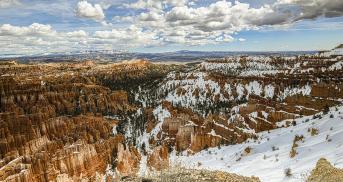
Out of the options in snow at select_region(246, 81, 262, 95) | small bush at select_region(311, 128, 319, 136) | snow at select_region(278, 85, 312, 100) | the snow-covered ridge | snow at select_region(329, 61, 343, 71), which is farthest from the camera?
snow at select_region(329, 61, 343, 71)

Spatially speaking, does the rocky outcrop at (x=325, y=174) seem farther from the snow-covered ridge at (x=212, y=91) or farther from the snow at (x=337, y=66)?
the snow at (x=337, y=66)

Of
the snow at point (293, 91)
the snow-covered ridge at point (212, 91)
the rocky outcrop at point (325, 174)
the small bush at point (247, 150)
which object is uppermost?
the rocky outcrop at point (325, 174)

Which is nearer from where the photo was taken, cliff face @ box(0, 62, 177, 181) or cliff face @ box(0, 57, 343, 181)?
cliff face @ box(0, 62, 177, 181)

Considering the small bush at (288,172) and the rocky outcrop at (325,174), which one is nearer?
the rocky outcrop at (325,174)

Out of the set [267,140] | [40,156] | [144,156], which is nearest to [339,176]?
[267,140]

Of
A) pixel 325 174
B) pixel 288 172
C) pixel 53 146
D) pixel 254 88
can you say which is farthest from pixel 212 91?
pixel 325 174

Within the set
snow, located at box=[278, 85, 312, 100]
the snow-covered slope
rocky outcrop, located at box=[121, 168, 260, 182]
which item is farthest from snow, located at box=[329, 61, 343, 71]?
rocky outcrop, located at box=[121, 168, 260, 182]

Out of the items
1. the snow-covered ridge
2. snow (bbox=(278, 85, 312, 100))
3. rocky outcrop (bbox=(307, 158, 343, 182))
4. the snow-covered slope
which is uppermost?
rocky outcrop (bbox=(307, 158, 343, 182))

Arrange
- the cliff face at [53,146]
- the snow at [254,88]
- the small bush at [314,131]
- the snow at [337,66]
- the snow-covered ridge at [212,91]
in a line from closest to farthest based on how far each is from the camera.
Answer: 1. the small bush at [314,131]
2. the cliff face at [53,146]
3. the snow-covered ridge at [212,91]
4. the snow at [254,88]
5. the snow at [337,66]

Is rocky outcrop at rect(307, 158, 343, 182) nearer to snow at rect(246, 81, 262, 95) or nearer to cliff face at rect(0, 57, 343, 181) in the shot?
cliff face at rect(0, 57, 343, 181)

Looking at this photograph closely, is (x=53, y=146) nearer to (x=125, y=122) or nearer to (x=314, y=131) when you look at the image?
(x=314, y=131)

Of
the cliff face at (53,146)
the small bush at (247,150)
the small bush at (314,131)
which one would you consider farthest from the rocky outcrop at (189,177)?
the cliff face at (53,146)

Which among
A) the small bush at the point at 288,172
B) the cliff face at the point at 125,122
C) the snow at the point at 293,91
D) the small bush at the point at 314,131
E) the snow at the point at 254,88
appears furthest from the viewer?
the snow at the point at 254,88
